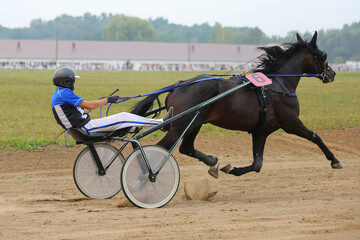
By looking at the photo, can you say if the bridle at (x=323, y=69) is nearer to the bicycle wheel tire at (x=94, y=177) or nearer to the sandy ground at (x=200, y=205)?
the sandy ground at (x=200, y=205)

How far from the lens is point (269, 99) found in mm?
7766

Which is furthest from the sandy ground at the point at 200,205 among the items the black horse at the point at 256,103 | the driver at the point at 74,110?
the driver at the point at 74,110

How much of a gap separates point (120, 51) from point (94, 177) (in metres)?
90.9

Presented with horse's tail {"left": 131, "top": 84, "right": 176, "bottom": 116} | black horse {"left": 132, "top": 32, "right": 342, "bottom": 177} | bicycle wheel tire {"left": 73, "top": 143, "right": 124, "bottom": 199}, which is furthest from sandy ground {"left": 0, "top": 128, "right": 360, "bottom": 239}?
horse's tail {"left": 131, "top": 84, "right": 176, "bottom": 116}

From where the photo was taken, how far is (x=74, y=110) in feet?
21.8

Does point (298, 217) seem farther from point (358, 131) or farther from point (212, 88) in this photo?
point (358, 131)

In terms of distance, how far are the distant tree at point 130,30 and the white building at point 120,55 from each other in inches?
1109

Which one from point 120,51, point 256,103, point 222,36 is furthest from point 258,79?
point 222,36

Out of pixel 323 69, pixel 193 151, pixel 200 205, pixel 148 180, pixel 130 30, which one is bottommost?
pixel 200 205

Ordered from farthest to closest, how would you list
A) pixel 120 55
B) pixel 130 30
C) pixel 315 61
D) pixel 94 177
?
pixel 130 30
pixel 120 55
pixel 315 61
pixel 94 177

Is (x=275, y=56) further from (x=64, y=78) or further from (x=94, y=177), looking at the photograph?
(x=64, y=78)

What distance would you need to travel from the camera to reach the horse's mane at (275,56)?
855 cm

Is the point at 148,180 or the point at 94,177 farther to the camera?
the point at 94,177

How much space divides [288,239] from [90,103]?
2.79 metres
